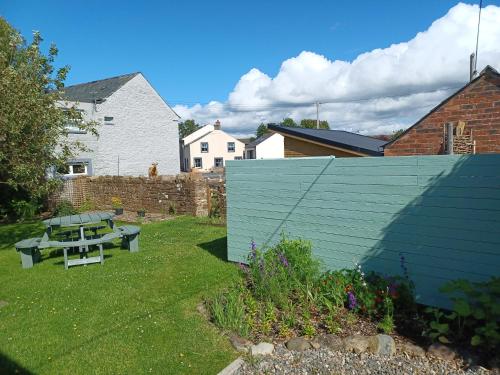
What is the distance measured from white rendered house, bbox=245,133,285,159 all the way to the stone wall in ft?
88.6

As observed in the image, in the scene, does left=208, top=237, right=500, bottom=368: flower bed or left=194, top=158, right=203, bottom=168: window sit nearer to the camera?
left=208, top=237, right=500, bottom=368: flower bed

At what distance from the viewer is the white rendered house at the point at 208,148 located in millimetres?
52812

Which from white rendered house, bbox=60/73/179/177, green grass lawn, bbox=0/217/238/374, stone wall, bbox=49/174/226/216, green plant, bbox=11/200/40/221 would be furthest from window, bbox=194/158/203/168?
green grass lawn, bbox=0/217/238/374

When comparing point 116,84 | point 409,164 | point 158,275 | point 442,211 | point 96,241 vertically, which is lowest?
point 158,275

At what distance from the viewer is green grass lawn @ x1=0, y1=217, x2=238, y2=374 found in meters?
4.14

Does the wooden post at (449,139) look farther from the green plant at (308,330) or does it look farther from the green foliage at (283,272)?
the green plant at (308,330)

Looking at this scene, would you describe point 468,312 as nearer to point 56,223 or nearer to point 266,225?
point 266,225

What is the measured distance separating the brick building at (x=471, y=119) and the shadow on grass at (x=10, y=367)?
24.7 ft

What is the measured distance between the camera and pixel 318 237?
6.02 metres

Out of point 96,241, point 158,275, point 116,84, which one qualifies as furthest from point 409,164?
point 116,84

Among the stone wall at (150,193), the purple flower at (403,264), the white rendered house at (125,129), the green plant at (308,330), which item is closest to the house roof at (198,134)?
the white rendered house at (125,129)

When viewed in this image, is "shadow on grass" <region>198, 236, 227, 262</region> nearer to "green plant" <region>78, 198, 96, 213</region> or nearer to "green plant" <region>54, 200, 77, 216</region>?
"green plant" <region>54, 200, 77, 216</region>

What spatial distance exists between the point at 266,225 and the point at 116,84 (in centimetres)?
2137

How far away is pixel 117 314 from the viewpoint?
212 inches
